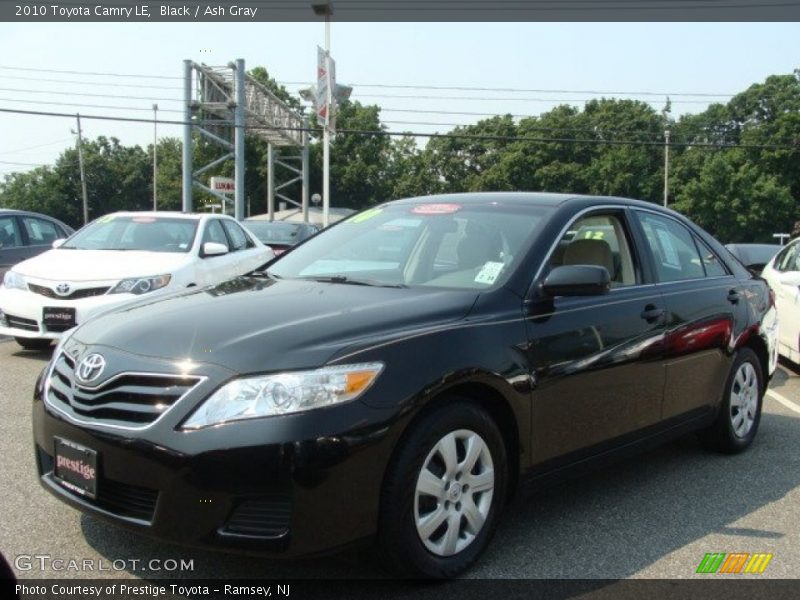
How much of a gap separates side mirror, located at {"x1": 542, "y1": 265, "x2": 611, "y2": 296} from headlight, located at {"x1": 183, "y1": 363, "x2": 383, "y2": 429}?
3.93 ft

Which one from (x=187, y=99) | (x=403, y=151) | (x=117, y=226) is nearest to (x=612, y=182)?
(x=403, y=151)

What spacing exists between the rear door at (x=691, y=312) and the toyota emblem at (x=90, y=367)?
2872mm

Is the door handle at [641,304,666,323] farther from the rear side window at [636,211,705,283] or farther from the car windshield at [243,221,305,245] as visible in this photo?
the car windshield at [243,221,305,245]

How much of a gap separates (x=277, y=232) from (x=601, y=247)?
1330 centimetres

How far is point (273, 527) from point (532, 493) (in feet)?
4.29

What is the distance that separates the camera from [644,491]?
4473 millimetres

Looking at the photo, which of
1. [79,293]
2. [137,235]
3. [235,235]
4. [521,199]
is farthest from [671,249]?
[235,235]

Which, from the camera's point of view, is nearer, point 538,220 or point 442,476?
point 442,476

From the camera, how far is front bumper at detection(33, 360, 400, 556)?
2723 millimetres

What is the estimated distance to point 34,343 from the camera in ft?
28.2

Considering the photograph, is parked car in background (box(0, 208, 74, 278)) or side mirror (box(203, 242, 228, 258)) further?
parked car in background (box(0, 208, 74, 278))

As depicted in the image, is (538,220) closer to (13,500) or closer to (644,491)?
(644,491)

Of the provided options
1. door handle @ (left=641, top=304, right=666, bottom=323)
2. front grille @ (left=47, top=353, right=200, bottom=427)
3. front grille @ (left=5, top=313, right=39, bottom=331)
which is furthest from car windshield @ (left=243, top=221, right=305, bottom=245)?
front grille @ (left=47, top=353, right=200, bottom=427)

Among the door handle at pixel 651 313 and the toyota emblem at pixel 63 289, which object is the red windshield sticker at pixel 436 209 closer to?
the door handle at pixel 651 313
